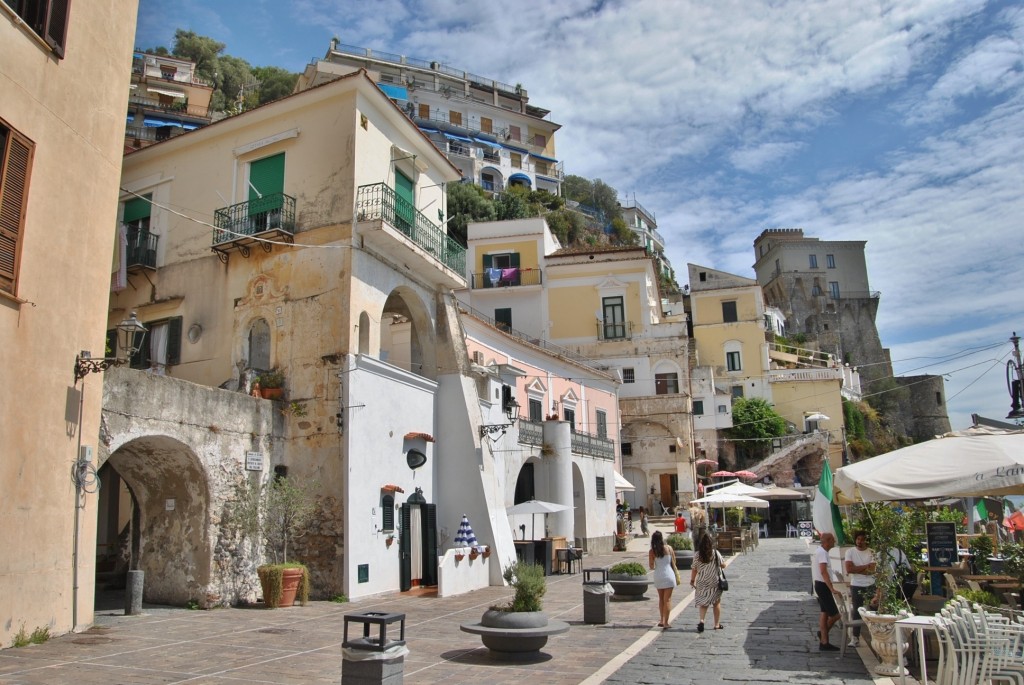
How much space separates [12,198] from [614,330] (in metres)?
35.4

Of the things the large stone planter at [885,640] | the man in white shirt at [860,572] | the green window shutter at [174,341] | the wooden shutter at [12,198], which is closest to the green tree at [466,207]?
the green window shutter at [174,341]

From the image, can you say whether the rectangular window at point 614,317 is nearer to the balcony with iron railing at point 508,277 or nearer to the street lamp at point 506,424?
the balcony with iron railing at point 508,277

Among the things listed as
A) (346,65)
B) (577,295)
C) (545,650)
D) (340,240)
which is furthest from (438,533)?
(346,65)

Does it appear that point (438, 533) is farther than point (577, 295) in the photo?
No

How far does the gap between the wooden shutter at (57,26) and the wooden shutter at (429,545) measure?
40.3 ft

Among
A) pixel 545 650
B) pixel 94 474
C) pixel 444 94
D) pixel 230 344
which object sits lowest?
pixel 545 650

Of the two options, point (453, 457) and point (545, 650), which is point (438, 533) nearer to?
point (453, 457)

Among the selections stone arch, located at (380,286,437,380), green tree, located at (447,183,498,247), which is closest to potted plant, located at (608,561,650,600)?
stone arch, located at (380,286,437,380)

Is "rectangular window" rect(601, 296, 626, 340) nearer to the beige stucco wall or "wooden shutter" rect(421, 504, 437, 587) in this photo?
"wooden shutter" rect(421, 504, 437, 587)

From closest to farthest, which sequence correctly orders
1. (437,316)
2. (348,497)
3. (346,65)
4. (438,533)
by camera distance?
(348,497) < (438,533) < (437,316) < (346,65)

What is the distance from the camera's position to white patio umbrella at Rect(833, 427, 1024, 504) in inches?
357

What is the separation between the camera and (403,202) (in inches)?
742

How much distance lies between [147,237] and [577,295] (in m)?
26.7

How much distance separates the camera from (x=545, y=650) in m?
10.3
